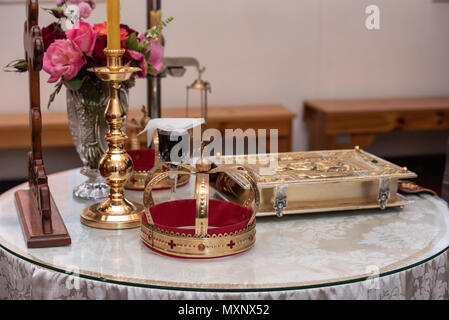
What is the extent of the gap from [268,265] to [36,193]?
0.64 meters

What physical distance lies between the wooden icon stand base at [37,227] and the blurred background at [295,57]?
235 centimetres

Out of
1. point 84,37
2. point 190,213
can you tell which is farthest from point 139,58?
point 190,213

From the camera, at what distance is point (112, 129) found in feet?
5.04

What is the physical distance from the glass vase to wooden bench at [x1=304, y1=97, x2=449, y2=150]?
7.96 feet

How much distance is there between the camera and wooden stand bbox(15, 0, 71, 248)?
149 cm

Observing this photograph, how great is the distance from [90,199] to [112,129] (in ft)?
1.20

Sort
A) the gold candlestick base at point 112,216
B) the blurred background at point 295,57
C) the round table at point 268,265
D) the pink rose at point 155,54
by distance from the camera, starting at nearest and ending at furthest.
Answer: the round table at point 268,265 → the gold candlestick base at point 112,216 → the pink rose at point 155,54 → the blurred background at point 295,57

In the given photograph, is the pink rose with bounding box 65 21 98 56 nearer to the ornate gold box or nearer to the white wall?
the ornate gold box

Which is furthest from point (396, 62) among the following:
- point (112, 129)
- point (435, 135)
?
point (112, 129)

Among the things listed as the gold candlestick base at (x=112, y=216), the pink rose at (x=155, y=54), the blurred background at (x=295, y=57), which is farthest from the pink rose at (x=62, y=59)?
the blurred background at (x=295, y=57)

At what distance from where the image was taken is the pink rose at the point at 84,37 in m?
1.63

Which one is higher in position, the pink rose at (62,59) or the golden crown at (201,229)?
the pink rose at (62,59)

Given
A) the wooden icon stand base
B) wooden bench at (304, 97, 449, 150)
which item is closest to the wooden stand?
the wooden icon stand base

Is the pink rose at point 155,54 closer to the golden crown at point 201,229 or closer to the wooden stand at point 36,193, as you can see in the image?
the wooden stand at point 36,193
